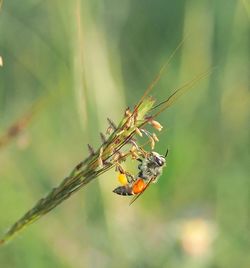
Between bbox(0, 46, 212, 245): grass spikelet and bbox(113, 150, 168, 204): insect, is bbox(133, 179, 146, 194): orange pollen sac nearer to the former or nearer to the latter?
bbox(113, 150, 168, 204): insect

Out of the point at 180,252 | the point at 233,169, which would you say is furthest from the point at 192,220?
the point at 233,169

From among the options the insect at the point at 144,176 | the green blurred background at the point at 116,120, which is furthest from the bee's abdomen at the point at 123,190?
the green blurred background at the point at 116,120

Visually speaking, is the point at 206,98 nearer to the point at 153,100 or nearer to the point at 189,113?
the point at 189,113

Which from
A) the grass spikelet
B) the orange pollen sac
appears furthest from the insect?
the grass spikelet

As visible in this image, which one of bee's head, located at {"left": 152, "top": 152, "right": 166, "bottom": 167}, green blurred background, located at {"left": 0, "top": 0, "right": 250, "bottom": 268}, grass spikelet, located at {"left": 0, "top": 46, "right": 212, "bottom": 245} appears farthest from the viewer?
green blurred background, located at {"left": 0, "top": 0, "right": 250, "bottom": 268}

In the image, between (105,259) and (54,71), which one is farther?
(54,71)

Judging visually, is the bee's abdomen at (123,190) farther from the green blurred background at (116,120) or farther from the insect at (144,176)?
the green blurred background at (116,120)

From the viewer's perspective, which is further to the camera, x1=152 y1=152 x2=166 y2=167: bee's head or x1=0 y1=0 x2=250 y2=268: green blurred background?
x1=0 y1=0 x2=250 y2=268: green blurred background

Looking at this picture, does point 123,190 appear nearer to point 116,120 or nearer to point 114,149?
point 114,149

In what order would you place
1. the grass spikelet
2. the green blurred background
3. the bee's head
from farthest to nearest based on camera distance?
the green blurred background, the bee's head, the grass spikelet
